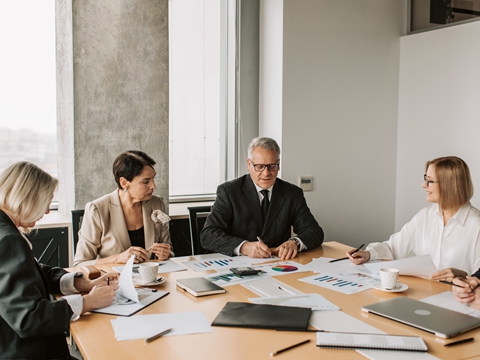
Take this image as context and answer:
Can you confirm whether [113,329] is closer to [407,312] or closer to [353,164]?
[407,312]

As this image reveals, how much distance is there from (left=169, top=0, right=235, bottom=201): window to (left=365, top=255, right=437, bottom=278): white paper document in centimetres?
209

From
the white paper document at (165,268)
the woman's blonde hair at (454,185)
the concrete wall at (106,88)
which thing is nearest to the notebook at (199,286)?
the white paper document at (165,268)

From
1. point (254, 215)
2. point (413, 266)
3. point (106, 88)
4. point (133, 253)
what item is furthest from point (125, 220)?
point (413, 266)

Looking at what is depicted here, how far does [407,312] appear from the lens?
179cm

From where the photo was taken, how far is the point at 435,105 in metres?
4.09

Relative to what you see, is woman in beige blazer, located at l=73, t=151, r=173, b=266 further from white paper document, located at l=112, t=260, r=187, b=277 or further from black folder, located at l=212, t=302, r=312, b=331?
black folder, located at l=212, t=302, r=312, b=331

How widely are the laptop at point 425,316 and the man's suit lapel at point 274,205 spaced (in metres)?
1.27

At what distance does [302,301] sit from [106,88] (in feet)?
7.23

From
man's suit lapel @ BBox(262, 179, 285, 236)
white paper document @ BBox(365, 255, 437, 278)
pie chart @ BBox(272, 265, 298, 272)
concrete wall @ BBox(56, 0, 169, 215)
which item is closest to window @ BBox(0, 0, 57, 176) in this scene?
concrete wall @ BBox(56, 0, 169, 215)

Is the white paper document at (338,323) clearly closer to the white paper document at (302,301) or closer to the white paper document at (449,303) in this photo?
the white paper document at (302,301)

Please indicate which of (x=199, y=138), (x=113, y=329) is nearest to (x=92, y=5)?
(x=199, y=138)

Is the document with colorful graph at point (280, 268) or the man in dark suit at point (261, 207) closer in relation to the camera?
the document with colorful graph at point (280, 268)

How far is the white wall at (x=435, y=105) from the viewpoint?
3809 mm

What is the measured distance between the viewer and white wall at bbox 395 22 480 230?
3.81 m
